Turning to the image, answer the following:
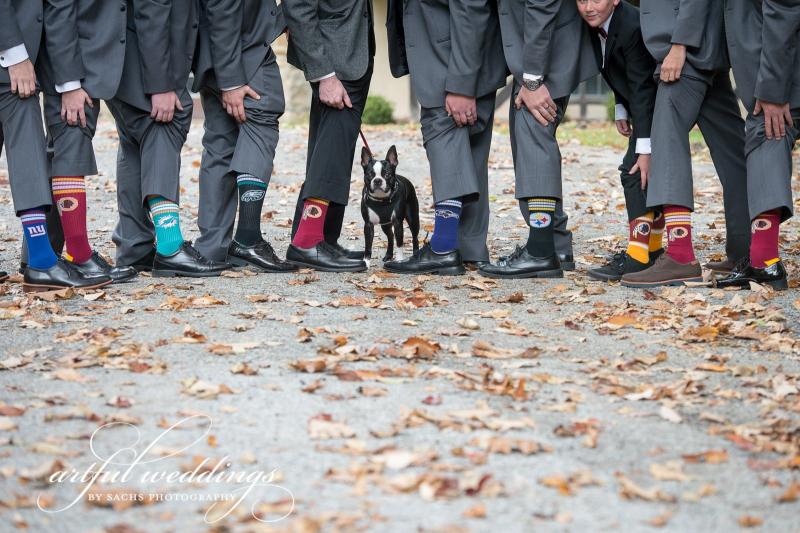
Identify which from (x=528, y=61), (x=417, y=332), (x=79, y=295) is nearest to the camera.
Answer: (x=417, y=332)

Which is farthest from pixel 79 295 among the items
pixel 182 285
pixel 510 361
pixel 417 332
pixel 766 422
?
pixel 766 422

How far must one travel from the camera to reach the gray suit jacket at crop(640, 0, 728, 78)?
5.62 metres

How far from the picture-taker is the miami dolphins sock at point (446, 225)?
6277 millimetres

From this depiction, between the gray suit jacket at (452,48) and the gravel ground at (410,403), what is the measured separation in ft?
3.73

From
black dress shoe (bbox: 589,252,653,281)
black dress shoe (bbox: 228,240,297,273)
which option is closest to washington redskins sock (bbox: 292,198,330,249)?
black dress shoe (bbox: 228,240,297,273)

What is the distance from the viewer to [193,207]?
993 centimetres

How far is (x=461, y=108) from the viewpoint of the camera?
6.25m

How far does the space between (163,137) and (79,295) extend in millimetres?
1105

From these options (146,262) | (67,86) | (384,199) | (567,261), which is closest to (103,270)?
(146,262)

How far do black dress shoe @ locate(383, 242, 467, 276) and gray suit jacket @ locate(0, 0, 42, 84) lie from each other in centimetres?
235

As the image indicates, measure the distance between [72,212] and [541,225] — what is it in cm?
258

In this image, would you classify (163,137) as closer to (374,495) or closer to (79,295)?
(79,295)

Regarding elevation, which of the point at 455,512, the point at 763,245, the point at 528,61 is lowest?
the point at 455,512

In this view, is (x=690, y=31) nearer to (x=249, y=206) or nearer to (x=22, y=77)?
(x=249, y=206)
